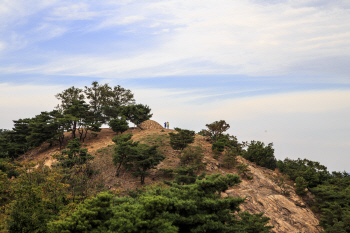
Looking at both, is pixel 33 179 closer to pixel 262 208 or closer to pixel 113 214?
pixel 113 214

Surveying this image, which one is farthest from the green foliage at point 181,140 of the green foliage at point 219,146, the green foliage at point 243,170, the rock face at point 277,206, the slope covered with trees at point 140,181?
the rock face at point 277,206

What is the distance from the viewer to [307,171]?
129 ft

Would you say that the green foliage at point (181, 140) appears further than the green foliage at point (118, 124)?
No

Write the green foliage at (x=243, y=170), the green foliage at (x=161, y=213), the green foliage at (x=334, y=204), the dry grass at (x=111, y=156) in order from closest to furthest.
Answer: the green foliage at (x=161, y=213) → the green foliage at (x=334, y=204) → the dry grass at (x=111, y=156) → the green foliage at (x=243, y=170)

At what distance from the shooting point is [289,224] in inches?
1061

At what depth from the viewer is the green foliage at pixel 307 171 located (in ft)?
127

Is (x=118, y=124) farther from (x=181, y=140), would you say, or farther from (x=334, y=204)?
(x=334, y=204)

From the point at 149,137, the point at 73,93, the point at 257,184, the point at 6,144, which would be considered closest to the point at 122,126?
the point at 149,137

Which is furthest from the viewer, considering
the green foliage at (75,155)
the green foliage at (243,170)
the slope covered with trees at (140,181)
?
the green foliage at (243,170)

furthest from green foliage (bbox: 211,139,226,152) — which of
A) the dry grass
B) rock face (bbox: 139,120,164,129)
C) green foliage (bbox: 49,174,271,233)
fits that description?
green foliage (bbox: 49,174,271,233)

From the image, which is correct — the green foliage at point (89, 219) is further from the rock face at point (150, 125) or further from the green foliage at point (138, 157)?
the rock face at point (150, 125)

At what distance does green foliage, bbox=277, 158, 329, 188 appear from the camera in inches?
1529

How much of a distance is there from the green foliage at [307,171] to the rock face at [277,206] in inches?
274

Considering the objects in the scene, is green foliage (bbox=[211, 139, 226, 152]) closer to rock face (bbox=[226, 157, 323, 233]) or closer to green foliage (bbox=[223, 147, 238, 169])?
green foliage (bbox=[223, 147, 238, 169])
